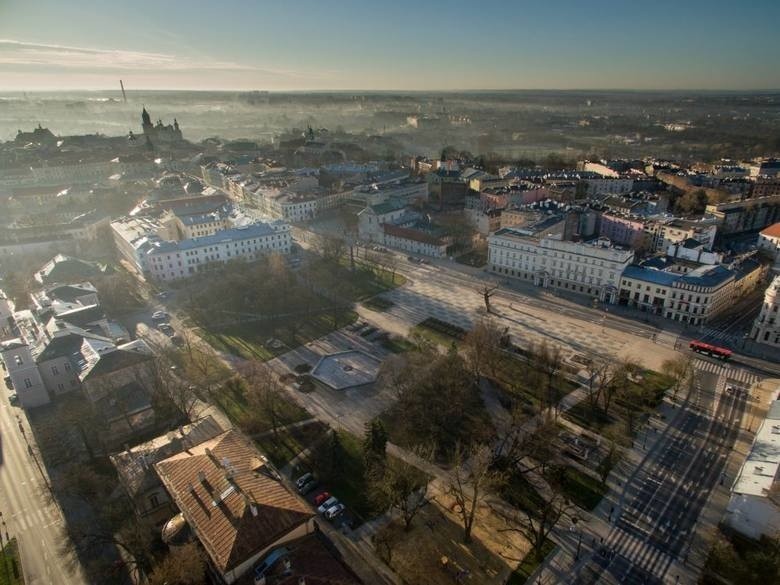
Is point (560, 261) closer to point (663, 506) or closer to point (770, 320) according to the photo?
point (770, 320)

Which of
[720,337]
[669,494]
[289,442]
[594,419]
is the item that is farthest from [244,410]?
[720,337]

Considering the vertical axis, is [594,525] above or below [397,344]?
below

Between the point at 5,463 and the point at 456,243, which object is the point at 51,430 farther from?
the point at 456,243

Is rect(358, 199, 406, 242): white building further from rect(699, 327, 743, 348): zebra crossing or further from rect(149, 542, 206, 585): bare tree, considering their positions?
rect(149, 542, 206, 585): bare tree

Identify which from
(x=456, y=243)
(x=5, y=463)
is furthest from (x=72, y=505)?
(x=456, y=243)

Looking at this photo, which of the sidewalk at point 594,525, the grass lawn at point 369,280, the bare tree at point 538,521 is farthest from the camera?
the grass lawn at point 369,280

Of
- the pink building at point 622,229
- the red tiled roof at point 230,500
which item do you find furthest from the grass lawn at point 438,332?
the pink building at point 622,229

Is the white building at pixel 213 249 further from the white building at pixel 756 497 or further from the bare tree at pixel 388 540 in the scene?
the white building at pixel 756 497
